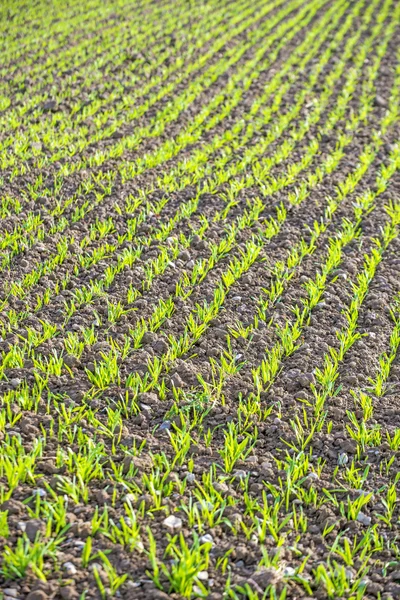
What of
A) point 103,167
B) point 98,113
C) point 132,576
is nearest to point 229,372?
point 132,576

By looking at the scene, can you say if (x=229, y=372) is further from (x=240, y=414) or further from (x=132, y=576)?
Answer: (x=132, y=576)

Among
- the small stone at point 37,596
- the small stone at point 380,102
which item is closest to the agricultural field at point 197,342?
the small stone at point 37,596

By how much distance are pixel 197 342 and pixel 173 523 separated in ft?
4.08

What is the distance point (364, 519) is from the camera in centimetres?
260

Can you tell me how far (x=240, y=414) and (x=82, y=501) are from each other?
2.64 feet

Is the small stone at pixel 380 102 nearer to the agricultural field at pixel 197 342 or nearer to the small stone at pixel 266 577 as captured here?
the agricultural field at pixel 197 342

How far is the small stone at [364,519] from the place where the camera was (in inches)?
102

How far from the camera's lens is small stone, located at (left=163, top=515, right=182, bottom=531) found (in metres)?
2.47

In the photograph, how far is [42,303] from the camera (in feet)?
12.6

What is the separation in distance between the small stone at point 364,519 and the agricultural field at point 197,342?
1 cm

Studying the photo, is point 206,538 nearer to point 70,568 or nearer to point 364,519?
point 70,568

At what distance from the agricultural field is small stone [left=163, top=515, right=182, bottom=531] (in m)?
0.01

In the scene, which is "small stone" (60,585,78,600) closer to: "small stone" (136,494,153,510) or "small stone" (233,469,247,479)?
"small stone" (136,494,153,510)

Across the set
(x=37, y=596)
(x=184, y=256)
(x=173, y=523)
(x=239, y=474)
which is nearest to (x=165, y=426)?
(x=239, y=474)
